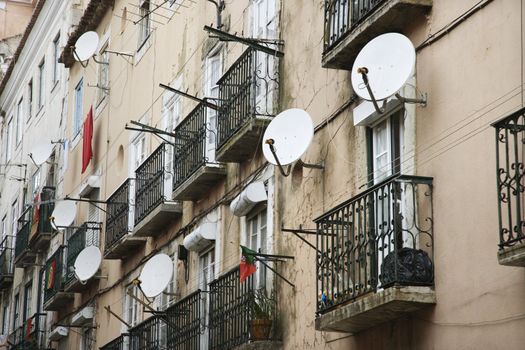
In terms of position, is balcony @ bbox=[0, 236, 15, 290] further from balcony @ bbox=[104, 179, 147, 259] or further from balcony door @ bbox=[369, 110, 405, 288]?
balcony door @ bbox=[369, 110, 405, 288]

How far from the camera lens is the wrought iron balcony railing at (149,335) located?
2453cm

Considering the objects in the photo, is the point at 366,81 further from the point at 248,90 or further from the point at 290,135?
the point at 248,90

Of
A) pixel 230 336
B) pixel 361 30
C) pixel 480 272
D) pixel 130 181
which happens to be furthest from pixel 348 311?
pixel 130 181

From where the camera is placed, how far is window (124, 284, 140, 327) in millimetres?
27797

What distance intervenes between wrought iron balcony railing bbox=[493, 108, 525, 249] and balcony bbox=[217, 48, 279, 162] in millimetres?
7039

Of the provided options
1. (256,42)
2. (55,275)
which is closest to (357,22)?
(256,42)

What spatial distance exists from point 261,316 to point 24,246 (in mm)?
21460

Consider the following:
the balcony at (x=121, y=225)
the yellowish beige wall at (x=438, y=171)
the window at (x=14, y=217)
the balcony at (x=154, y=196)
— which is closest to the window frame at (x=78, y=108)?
the balcony at (x=121, y=225)

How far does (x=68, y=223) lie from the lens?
110 feet

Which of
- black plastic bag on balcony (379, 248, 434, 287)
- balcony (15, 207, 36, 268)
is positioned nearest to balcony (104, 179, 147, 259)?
balcony (15, 207, 36, 268)

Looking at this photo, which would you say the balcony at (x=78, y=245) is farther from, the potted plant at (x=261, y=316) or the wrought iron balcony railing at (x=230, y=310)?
the potted plant at (x=261, y=316)

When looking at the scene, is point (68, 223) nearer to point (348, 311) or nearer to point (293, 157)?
point (293, 157)

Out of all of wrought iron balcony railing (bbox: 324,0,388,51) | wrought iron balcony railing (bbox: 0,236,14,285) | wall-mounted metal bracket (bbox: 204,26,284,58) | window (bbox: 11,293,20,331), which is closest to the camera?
wrought iron balcony railing (bbox: 324,0,388,51)

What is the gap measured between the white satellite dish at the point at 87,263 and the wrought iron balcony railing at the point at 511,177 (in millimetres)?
17120
